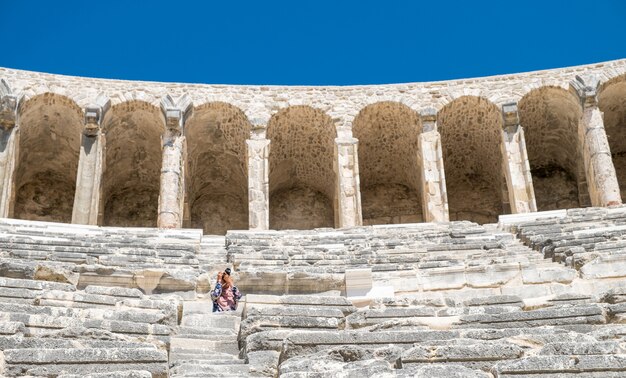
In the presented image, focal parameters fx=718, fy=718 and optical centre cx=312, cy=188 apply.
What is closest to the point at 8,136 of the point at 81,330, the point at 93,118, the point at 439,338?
the point at 93,118

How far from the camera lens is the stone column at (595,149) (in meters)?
16.7

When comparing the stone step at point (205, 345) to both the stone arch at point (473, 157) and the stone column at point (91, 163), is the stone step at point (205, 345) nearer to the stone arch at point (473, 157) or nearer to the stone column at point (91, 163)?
the stone column at point (91, 163)

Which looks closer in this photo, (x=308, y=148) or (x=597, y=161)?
(x=597, y=161)

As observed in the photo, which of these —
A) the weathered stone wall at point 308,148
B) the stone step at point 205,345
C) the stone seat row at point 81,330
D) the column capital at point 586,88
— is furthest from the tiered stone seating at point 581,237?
the column capital at point 586,88

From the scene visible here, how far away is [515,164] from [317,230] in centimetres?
666

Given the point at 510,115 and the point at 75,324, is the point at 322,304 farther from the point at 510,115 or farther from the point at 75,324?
the point at 510,115

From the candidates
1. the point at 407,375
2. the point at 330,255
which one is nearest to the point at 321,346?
the point at 407,375

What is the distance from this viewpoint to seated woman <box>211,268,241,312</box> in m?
8.23

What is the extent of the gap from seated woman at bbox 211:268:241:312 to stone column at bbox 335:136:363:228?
8.73m

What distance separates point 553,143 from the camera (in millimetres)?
20453

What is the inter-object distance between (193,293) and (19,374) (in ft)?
15.4

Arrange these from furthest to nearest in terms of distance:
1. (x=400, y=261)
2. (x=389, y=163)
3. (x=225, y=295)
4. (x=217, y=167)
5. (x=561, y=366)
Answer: (x=389, y=163) → (x=217, y=167) → (x=400, y=261) → (x=225, y=295) → (x=561, y=366)

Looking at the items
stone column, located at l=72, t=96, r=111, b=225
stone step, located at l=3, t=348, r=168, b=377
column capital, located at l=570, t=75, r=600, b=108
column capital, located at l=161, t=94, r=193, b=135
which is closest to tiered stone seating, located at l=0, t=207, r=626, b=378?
stone step, located at l=3, t=348, r=168, b=377

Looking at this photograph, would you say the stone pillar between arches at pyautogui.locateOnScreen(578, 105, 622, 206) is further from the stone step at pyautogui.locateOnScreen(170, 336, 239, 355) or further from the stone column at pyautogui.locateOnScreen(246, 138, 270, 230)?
the stone step at pyautogui.locateOnScreen(170, 336, 239, 355)
